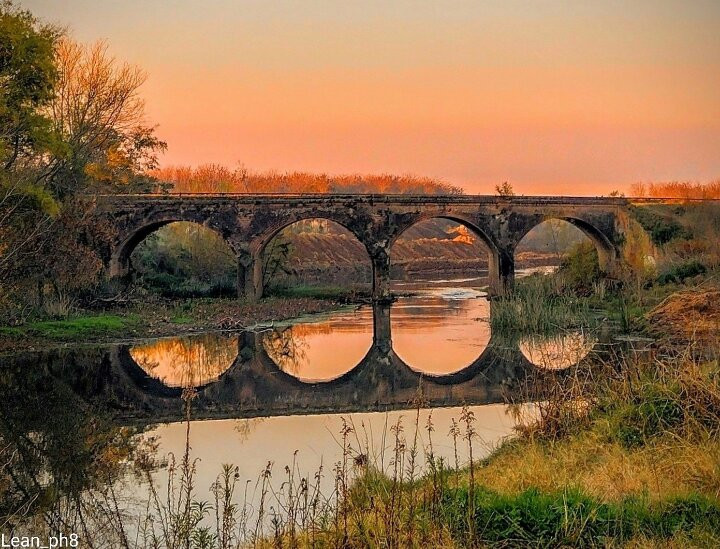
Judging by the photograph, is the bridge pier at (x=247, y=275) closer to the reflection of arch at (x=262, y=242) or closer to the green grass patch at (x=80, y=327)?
the reflection of arch at (x=262, y=242)

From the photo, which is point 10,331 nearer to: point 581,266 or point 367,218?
point 367,218

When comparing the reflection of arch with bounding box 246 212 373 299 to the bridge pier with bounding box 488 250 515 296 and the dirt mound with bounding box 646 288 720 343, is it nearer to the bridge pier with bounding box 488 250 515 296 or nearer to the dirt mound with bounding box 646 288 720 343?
the bridge pier with bounding box 488 250 515 296

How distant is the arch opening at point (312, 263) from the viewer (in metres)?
40.3

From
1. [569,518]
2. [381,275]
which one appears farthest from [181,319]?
[569,518]

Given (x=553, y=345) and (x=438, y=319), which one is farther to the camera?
(x=438, y=319)

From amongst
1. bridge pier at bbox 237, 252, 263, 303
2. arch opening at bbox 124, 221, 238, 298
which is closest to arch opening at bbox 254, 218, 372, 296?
bridge pier at bbox 237, 252, 263, 303

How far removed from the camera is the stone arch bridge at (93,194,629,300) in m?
36.1

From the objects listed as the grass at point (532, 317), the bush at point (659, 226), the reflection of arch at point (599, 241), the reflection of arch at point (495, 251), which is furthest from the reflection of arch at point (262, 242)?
the grass at point (532, 317)

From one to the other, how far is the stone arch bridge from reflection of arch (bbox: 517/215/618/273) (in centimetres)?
5

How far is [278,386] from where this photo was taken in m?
16.3

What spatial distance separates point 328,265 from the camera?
Answer: 6869cm

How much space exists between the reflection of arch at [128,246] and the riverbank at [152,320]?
4.40m

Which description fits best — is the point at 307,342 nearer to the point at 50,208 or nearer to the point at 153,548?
the point at 50,208

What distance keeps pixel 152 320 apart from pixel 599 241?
2492cm
